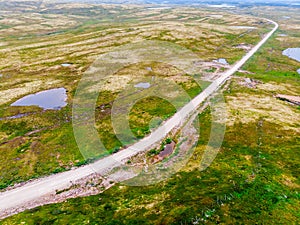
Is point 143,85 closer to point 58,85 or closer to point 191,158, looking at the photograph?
point 58,85

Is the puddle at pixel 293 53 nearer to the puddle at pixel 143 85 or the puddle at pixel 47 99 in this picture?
the puddle at pixel 143 85

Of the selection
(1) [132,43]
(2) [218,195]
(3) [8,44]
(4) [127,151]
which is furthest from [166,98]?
(3) [8,44]

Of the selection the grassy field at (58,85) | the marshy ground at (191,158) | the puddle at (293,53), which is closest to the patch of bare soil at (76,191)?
the marshy ground at (191,158)

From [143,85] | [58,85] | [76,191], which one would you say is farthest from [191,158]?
[58,85]

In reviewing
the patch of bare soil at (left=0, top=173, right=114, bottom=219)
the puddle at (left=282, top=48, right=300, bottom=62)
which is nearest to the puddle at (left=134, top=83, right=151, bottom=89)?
the patch of bare soil at (left=0, top=173, right=114, bottom=219)

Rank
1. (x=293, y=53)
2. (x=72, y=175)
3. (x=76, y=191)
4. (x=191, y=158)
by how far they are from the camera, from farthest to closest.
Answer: (x=293, y=53) < (x=191, y=158) < (x=72, y=175) < (x=76, y=191)

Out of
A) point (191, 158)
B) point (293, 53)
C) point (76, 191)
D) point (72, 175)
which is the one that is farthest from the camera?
point (293, 53)

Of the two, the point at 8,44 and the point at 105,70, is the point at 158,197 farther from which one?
the point at 8,44

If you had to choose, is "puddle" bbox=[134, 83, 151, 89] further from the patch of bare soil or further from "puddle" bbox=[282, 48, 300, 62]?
"puddle" bbox=[282, 48, 300, 62]
